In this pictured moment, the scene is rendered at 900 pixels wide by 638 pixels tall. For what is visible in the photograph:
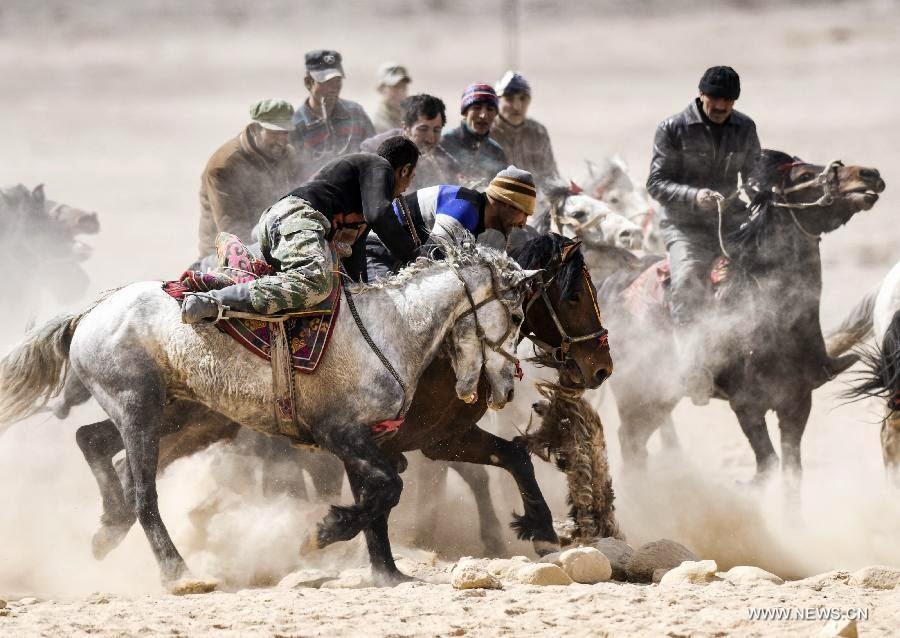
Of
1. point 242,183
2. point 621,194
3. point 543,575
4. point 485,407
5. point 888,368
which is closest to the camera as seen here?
point 543,575

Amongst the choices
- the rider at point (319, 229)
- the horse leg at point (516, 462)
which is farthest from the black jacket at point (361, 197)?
the horse leg at point (516, 462)

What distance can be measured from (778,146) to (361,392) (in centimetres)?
1979

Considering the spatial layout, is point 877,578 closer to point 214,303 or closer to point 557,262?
point 557,262

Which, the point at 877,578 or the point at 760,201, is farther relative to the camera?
the point at 760,201

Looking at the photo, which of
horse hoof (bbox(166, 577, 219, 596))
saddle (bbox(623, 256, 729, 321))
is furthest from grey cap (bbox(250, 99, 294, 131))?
horse hoof (bbox(166, 577, 219, 596))

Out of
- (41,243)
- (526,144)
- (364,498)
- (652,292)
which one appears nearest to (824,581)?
(364,498)

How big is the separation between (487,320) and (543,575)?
1.28m

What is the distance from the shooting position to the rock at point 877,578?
21.2 feet

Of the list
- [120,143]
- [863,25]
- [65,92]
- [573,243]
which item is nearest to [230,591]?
[573,243]

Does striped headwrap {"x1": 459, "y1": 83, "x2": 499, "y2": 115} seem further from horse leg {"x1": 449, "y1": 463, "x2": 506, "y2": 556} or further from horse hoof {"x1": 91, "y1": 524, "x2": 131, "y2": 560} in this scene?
horse hoof {"x1": 91, "y1": 524, "x2": 131, "y2": 560}

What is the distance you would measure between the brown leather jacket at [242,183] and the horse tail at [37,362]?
232 centimetres

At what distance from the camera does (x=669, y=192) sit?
31.1ft

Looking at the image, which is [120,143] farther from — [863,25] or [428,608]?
[428,608]

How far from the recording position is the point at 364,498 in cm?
661
